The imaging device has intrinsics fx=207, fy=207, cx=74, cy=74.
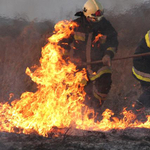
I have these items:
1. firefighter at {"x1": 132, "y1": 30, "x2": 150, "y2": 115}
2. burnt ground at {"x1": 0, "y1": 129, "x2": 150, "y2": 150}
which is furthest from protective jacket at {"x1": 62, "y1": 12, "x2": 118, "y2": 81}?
burnt ground at {"x1": 0, "y1": 129, "x2": 150, "y2": 150}

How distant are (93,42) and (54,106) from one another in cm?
199

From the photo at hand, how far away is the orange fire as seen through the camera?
10.4 ft

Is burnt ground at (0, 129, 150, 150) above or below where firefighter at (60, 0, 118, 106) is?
below

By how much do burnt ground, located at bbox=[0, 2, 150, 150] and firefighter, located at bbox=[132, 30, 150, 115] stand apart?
1663 millimetres

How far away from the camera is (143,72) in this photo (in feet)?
14.4

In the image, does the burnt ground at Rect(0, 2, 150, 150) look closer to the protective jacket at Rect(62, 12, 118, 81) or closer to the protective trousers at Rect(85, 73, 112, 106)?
the protective trousers at Rect(85, 73, 112, 106)

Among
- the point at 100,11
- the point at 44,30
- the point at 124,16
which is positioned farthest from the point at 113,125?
the point at 44,30

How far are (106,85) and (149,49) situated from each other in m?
1.31

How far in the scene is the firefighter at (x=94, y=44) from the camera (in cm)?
481

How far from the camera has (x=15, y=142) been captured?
8.70ft

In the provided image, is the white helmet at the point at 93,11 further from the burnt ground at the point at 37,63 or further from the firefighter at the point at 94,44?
the burnt ground at the point at 37,63

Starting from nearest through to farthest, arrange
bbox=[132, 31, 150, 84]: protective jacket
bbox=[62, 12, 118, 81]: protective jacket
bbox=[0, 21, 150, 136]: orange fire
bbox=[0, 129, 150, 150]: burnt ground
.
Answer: bbox=[0, 129, 150, 150]: burnt ground < bbox=[0, 21, 150, 136]: orange fire < bbox=[132, 31, 150, 84]: protective jacket < bbox=[62, 12, 118, 81]: protective jacket

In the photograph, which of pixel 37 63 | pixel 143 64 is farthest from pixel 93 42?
pixel 37 63

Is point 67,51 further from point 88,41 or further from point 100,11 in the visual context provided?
point 100,11
